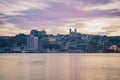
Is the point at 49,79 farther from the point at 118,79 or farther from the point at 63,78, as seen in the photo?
the point at 118,79

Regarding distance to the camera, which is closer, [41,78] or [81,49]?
[41,78]

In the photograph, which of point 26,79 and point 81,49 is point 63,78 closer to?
point 26,79

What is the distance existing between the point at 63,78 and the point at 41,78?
2.06 meters

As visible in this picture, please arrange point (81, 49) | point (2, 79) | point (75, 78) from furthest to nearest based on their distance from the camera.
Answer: point (81, 49) < point (75, 78) < point (2, 79)

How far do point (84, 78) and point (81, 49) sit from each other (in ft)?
403

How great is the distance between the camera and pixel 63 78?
26.2 m

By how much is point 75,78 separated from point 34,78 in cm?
393

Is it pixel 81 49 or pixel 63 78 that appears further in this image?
pixel 81 49

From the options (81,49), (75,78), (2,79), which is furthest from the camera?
(81,49)

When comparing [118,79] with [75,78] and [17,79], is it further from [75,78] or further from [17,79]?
[17,79]

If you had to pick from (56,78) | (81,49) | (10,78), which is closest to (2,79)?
(10,78)

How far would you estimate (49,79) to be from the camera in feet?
84.3

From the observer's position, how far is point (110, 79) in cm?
2577

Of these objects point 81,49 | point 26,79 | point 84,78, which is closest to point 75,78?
point 84,78
